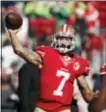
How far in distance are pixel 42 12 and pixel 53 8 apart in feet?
0.95

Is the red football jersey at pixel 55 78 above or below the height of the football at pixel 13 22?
below

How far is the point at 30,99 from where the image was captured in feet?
20.6

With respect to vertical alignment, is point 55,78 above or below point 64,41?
below

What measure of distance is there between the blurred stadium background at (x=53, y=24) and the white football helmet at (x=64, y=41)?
7.12m

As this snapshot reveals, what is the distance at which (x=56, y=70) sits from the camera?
15.6 feet

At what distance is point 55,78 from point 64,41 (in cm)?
33

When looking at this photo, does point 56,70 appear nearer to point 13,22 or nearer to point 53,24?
point 13,22

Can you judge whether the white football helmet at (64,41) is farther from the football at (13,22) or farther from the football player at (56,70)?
the football at (13,22)

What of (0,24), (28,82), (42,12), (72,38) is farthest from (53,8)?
(72,38)

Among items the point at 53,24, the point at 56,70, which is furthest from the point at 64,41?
the point at 53,24

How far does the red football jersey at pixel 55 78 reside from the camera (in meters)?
4.77

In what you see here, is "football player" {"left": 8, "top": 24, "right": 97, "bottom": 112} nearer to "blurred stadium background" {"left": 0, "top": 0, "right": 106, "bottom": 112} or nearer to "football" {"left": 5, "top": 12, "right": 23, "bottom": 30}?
"football" {"left": 5, "top": 12, "right": 23, "bottom": 30}

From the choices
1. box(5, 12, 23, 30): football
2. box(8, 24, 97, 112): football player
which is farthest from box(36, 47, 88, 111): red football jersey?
box(5, 12, 23, 30): football

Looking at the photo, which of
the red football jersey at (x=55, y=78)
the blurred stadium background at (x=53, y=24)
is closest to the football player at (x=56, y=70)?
the red football jersey at (x=55, y=78)
